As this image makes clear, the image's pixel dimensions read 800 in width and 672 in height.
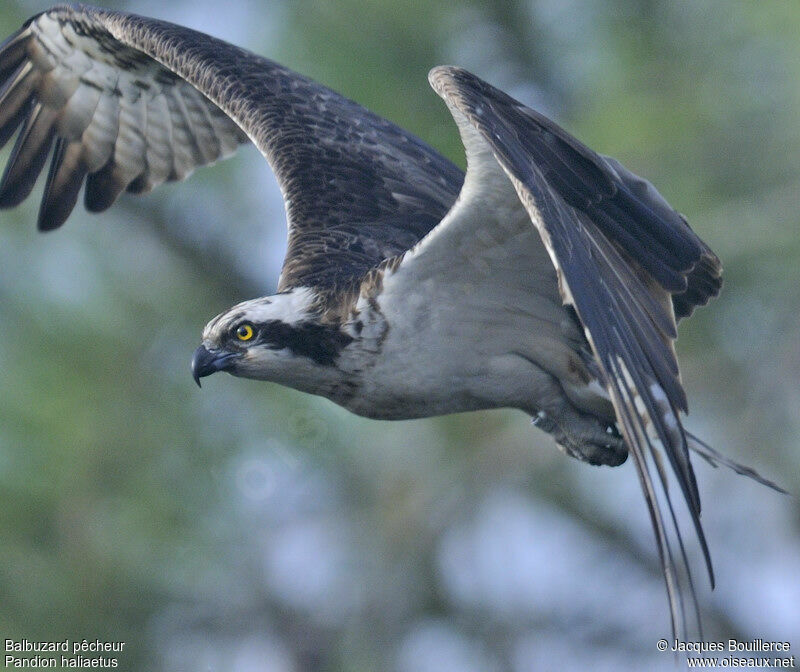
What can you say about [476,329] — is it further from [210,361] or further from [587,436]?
[210,361]

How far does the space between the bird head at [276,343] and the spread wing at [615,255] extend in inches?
24.4

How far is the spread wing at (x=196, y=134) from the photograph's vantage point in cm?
646

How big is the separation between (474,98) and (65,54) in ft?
10.5

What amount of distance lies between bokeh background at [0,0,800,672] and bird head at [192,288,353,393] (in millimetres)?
3626

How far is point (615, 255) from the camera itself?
5070 mm

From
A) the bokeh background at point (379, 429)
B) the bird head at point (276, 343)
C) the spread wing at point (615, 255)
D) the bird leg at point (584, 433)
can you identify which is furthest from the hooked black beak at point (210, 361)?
the bokeh background at point (379, 429)

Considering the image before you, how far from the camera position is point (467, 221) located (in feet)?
16.6

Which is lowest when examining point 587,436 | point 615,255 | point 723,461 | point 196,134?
point 723,461

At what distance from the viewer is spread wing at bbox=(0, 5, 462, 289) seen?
6.46 metres

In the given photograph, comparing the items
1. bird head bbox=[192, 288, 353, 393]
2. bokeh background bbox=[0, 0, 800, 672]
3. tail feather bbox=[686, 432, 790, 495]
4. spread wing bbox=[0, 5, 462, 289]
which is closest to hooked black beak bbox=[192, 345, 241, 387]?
bird head bbox=[192, 288, 353, 393]

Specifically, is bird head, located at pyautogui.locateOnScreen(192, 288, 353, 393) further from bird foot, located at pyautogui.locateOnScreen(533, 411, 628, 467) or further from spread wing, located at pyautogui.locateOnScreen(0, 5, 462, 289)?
bird foot, located at pyautogui.locateOnScreen(533, 411, 628, 467)

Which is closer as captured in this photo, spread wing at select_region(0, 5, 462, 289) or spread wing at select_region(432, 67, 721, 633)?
spread wing at select_region(432, 67, 721, 633)

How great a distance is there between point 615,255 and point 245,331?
1.42 m

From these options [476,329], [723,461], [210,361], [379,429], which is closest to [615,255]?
[476,329]
